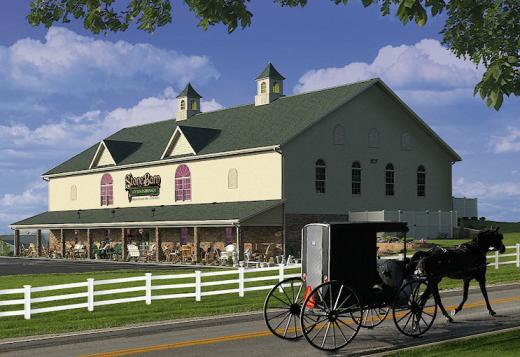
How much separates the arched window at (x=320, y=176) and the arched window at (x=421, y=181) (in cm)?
876

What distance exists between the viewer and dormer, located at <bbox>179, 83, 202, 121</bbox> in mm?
64688

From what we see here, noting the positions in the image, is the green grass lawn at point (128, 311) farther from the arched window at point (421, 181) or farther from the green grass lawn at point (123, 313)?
the arched window at point (421, 181)

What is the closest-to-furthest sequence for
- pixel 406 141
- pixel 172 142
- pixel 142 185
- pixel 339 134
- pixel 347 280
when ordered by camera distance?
pixel 347 280 < pixel 339 134 < pixel 406 141 < pixel 172 142 < pixel 142 185

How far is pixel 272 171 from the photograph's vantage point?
46.9 m

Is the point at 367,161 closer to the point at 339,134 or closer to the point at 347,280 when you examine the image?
the point at 339,134

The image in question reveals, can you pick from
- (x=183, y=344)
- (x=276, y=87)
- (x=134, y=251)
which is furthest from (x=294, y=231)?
(x=183, y=344)

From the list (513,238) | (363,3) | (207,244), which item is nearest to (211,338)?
(363,3)

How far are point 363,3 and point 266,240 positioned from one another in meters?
35.8

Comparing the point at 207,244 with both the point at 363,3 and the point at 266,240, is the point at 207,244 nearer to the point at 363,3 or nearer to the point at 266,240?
the point at 266,240

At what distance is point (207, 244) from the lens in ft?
169

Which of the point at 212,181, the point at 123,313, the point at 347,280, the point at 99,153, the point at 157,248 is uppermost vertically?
the point at 99,153

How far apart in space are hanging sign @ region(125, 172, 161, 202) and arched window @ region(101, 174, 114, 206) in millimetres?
2530

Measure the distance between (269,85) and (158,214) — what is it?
12.7 m

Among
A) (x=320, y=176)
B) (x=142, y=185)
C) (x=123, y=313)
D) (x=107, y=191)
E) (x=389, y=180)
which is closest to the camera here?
(x=123, y=313)
